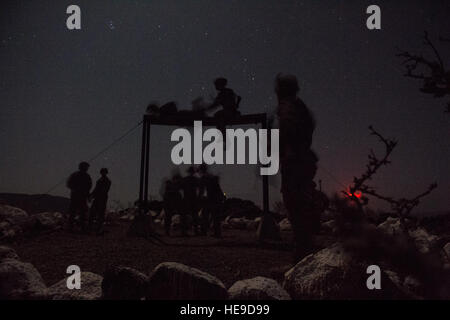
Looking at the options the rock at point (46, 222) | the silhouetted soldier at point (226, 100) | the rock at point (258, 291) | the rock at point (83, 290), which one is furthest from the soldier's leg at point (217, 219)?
the rock at point (258, 291)

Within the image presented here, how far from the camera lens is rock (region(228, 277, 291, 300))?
215cm

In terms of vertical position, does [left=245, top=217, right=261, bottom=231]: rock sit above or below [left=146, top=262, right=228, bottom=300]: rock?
below

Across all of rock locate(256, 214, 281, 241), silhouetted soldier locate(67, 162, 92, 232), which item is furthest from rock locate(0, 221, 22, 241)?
rock locate(256, 214, 281, 241)

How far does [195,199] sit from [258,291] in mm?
5968

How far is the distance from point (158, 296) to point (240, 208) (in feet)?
34.3

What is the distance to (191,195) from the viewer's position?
8.06 m

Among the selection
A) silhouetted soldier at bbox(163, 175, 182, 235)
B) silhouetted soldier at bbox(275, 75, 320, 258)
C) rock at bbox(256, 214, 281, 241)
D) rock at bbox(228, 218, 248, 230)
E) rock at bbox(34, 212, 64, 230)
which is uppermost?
silhouetted soldier at bbox(275, 75, 320, 258)

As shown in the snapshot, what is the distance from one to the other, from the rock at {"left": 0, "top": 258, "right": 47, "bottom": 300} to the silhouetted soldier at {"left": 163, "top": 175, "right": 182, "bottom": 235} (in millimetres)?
5490

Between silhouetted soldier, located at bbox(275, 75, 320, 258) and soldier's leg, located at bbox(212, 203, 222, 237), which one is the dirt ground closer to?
silhouetted soldier, located at bbox(275, 75, 320, 258)

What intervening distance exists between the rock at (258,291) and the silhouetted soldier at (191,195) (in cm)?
568

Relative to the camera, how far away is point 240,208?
12641 mm

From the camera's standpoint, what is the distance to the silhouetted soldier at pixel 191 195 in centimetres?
792

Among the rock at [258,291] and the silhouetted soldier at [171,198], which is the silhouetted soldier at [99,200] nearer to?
the silhouetted soldier at [171,198]
